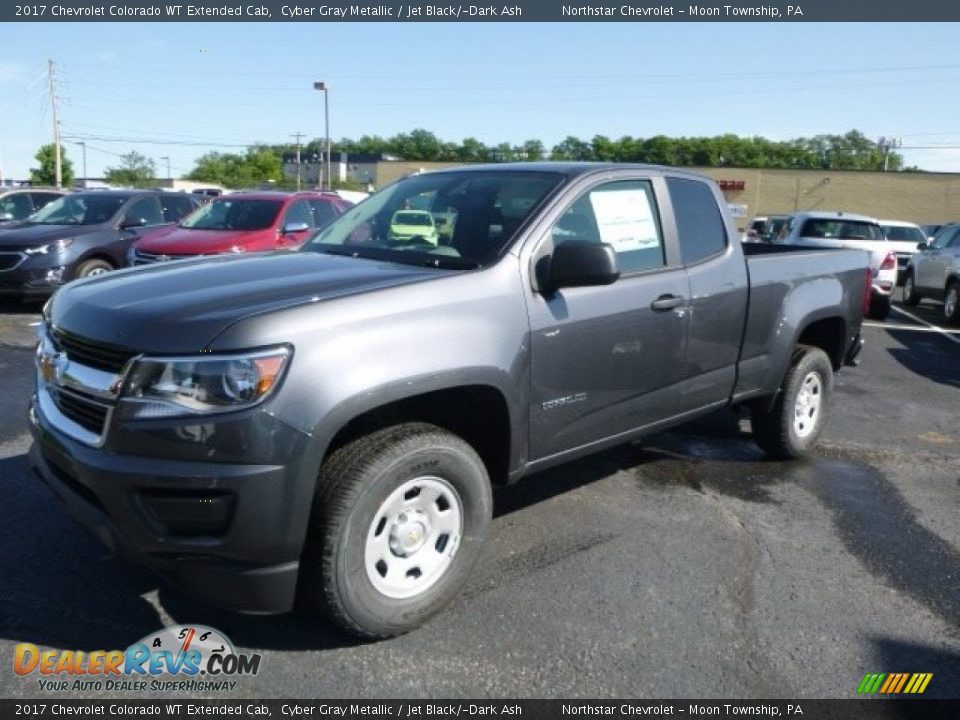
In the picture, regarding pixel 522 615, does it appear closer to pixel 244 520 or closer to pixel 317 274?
pixel 244 520

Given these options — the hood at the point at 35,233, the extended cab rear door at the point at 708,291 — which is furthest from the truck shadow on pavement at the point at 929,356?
the hood at the point at 35,233

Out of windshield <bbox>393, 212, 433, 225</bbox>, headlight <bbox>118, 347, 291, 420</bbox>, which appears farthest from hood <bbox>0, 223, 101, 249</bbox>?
headlight <bbox>118, 347, 291, 420</bbox>

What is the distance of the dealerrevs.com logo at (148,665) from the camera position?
2828mm

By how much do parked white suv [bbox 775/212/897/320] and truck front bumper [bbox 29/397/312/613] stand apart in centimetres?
1231

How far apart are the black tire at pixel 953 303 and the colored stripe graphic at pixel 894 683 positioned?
11667 millimetres

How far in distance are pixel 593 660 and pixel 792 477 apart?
2.78 meters

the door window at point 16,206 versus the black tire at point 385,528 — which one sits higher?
the door window at point 16,206

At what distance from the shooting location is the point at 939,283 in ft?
45.1

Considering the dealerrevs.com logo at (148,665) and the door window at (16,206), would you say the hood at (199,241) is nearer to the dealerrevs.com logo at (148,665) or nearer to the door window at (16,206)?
the door window at (16,206)

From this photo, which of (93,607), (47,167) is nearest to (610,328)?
(93,607)

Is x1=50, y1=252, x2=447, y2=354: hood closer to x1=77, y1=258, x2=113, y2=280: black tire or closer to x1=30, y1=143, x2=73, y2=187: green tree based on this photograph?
x1=77, y1=258, x2=113, y2=280: black tire

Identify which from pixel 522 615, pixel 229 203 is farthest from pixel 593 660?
pixel 229 203

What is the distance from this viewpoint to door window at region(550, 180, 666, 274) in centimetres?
389

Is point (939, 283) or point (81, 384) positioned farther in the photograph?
point (939, 283)
